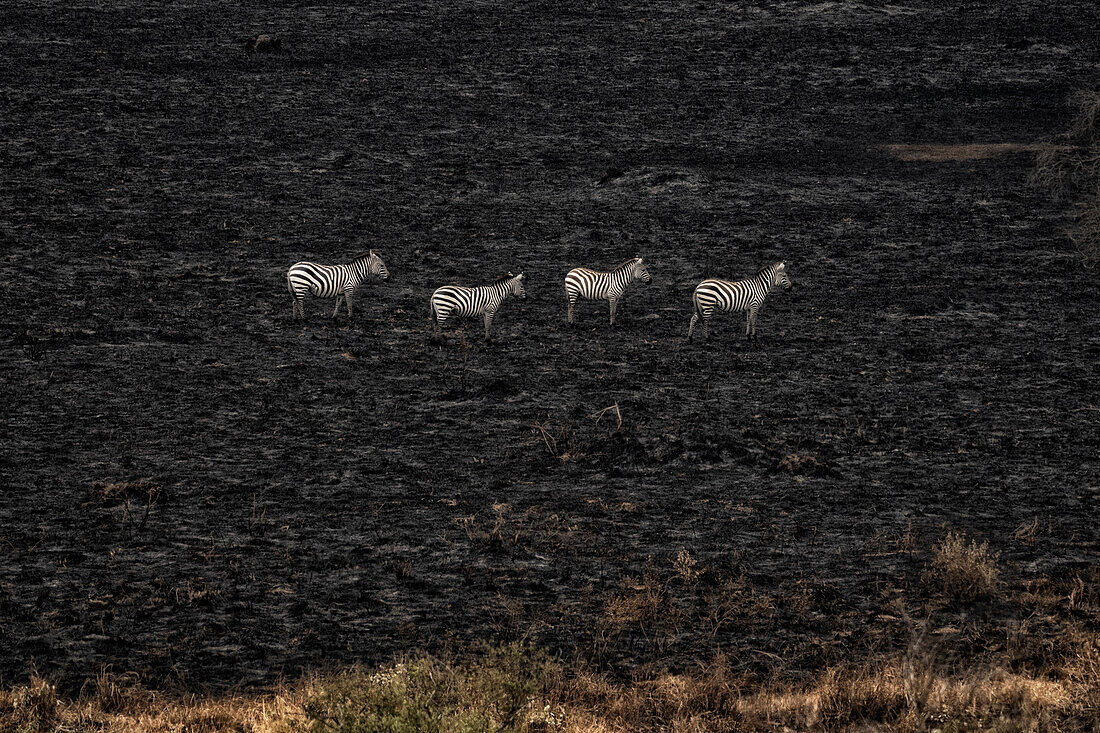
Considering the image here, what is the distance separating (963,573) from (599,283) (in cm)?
969

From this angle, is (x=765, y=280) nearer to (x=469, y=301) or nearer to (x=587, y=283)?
(x=587, y=283)

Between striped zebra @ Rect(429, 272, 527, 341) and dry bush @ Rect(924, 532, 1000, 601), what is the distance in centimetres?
937

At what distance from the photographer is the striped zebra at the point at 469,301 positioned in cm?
1866

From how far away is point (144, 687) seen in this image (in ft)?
32.4

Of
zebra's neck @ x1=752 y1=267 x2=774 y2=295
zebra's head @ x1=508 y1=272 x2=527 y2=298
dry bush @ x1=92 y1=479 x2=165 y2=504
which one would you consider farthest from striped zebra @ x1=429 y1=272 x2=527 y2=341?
dry bush @ x1=92 y1=479 x2=165 y2=504

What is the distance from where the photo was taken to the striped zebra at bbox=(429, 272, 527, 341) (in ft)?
61.2

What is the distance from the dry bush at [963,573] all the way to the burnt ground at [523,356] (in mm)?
382

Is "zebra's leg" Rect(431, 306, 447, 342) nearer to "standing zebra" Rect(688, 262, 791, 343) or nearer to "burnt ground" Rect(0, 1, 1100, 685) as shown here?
"burnt ground" Rect(0, 1, 1100, 685)

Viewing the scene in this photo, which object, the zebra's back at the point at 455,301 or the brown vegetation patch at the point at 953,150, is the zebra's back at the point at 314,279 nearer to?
the zebra's back at the point at 455,301

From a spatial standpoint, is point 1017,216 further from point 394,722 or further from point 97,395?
point 394,722

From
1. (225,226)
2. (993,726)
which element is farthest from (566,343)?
(993,726)

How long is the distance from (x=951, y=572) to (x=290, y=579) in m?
7.38

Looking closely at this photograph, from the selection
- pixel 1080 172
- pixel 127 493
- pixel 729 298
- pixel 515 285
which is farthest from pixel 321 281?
pixel 1080 172

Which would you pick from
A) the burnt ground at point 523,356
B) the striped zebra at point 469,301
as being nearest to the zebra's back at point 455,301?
the striped zebra at point 469,301
